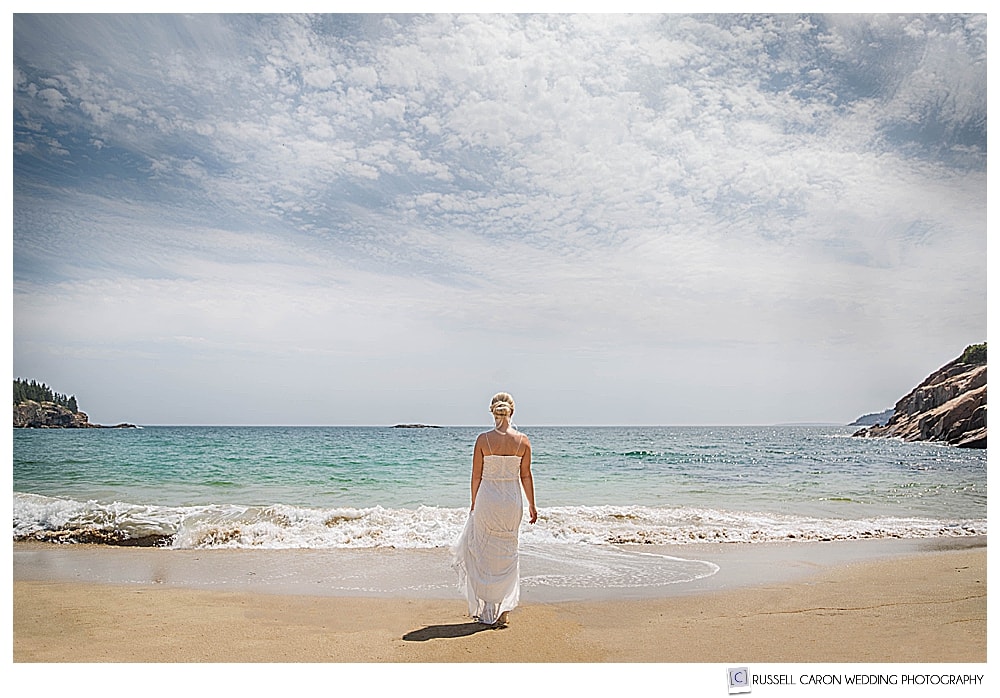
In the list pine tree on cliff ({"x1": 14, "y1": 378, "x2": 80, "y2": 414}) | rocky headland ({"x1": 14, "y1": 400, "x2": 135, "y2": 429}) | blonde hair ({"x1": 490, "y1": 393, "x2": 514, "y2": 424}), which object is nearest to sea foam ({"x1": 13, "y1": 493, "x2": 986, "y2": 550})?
rocky headland ({"x1": 14, "y1": 400, "x2": 135, "y2": 429})

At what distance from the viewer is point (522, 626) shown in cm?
315

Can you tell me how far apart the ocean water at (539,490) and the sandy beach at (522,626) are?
52 centimetres

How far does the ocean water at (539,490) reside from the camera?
4.80 meters

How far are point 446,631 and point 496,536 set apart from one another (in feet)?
1.31

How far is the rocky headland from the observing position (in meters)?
4.58

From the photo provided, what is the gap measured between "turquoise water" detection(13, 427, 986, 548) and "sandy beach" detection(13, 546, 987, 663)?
1174 millimetres

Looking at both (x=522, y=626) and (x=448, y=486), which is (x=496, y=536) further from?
(x=448, y=486)

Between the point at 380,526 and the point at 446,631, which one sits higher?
the point at 380,526

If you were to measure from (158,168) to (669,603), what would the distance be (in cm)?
348

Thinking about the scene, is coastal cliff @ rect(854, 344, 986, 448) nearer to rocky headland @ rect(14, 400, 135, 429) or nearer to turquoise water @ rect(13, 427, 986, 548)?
turquoise water @ rect(13, 427, 986, 548)

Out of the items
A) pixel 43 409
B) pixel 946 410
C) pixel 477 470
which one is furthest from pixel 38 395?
pixel 946 410
